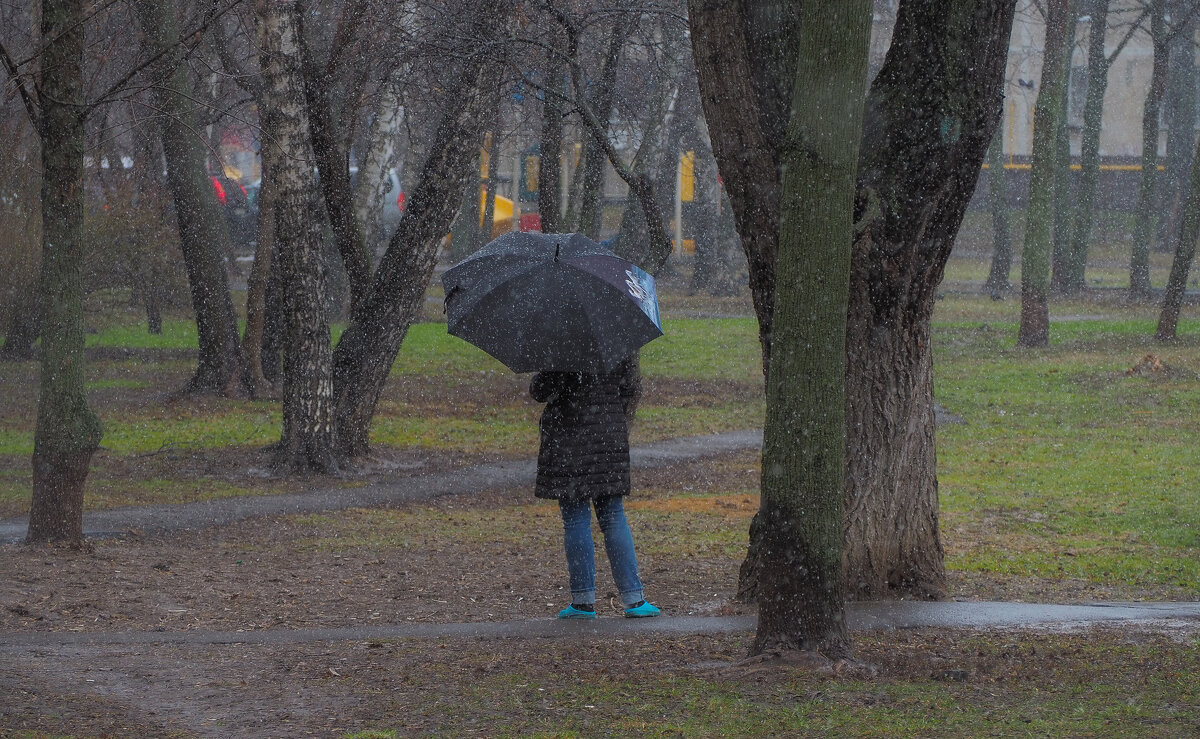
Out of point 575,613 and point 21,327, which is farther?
point 21,327

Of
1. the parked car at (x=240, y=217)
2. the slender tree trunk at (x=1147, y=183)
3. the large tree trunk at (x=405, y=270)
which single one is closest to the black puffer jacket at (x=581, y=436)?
the large tree trunk at (x=405, y=270)

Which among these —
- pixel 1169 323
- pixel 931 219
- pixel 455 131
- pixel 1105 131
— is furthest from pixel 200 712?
pixel 1105 131

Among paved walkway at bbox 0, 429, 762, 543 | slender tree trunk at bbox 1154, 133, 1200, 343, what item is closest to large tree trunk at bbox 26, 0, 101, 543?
paved walkway at bbox 0, 429, 762, 543

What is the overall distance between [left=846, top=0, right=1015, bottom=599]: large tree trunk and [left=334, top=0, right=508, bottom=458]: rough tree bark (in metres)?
6.85

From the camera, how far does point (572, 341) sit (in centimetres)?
647

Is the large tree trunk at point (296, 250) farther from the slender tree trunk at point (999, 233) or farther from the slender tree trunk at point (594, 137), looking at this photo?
the slender tree trunk at point (999, 233)

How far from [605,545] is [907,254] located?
207 cm

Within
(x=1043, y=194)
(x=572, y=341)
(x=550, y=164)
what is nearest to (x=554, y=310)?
(x=572, y=341)

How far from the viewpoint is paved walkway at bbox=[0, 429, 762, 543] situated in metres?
10.4

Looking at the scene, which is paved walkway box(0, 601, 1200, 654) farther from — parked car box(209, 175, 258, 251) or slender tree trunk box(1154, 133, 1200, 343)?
parked car box(209, 175, 258, 251)

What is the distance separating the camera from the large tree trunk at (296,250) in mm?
11977

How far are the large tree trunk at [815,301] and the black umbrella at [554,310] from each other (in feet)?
4.19

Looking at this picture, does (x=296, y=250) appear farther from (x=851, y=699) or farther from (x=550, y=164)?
(x=851, y=699)

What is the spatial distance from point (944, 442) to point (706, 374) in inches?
250
